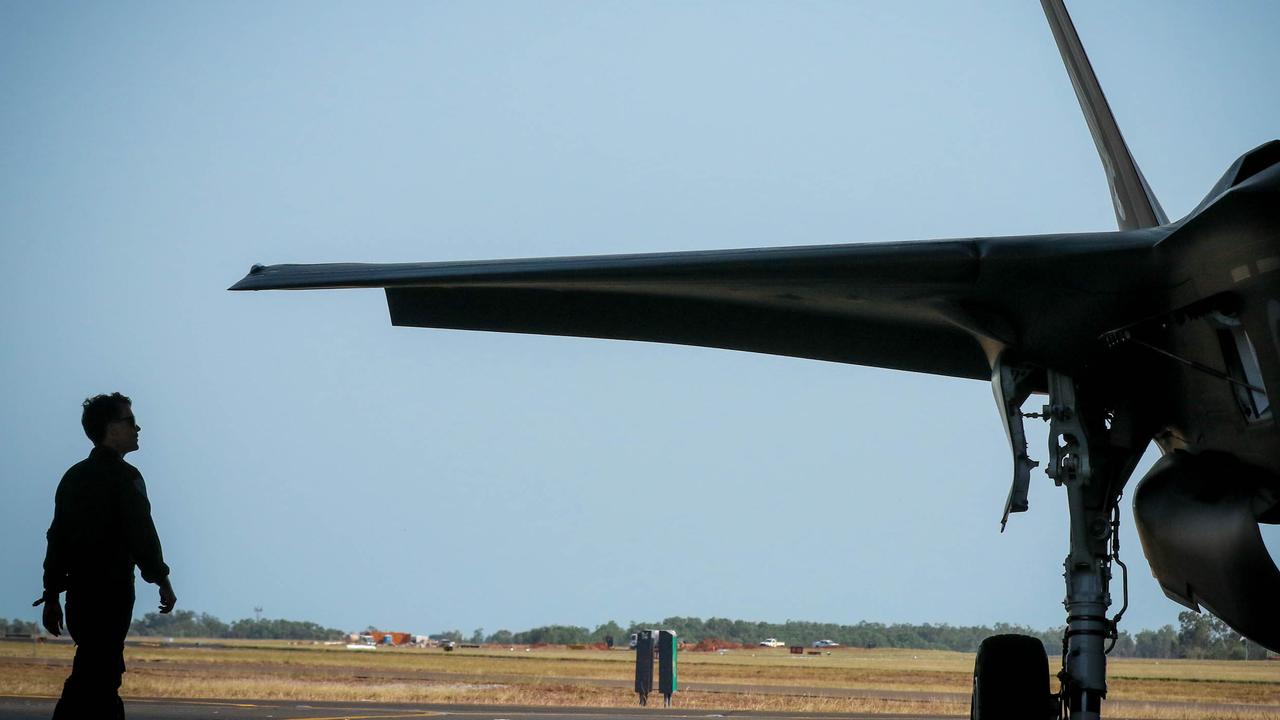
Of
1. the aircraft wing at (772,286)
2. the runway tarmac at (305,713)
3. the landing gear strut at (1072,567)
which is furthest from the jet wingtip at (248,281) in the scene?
the runway tarmac at (305,713)

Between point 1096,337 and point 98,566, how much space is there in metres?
5.14

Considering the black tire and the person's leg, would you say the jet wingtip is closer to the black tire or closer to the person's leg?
the person's leg

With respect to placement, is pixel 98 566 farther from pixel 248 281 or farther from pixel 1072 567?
pixel 1072 567

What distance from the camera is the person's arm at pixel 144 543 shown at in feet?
18.6

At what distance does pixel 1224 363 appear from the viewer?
627 cm

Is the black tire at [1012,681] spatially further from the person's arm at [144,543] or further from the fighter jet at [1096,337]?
the person's arm at [144,543]

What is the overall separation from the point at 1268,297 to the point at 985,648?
2.51m

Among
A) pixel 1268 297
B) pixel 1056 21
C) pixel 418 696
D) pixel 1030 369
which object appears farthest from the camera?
pixel 418 696

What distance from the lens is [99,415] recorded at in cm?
590

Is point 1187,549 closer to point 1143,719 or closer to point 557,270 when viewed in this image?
point 557,270

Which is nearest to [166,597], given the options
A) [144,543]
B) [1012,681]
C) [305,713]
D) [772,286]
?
[144,543]

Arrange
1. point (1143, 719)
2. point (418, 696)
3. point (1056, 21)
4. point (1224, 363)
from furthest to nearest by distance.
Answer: point (418, 696) < point (1143, 719) < point (1056, 21) < point (1224, 363)

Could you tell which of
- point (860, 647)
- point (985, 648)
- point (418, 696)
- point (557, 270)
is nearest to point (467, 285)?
point (557, 270)

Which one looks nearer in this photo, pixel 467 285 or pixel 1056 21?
pixel 467 285
